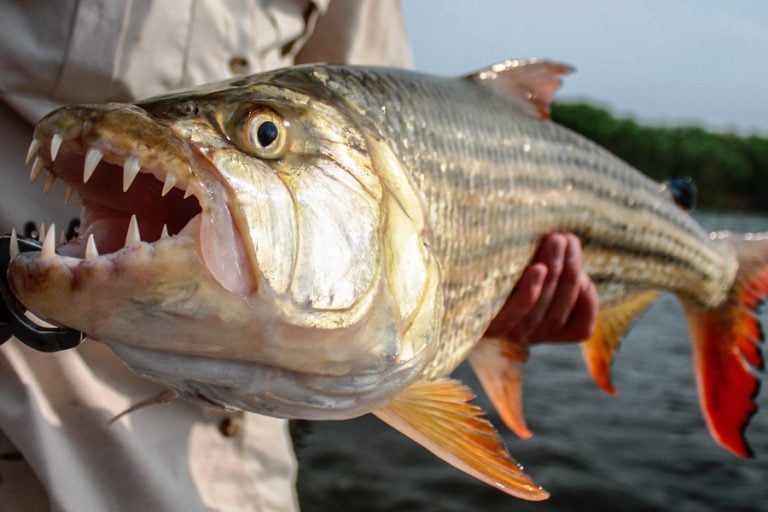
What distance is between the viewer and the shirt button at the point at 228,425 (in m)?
2.00

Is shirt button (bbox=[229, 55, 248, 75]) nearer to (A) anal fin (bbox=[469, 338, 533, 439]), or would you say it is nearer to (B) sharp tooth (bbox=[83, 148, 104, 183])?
(B) sharp tooth (bbox=[83, 148, 104, 183])

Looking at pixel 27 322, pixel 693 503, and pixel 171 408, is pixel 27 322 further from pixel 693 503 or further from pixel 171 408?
pixel 693 503

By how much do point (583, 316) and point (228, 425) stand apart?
1423mm

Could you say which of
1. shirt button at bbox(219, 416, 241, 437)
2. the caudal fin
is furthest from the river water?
shirt button at bbox(219, 416, 241, 437)

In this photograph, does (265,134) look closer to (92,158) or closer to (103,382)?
(92,158)

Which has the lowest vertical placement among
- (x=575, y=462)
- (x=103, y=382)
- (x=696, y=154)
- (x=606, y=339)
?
(x=696, y=154)

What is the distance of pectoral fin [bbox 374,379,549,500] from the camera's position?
5.60 feet

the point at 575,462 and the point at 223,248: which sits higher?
the point at 223,248

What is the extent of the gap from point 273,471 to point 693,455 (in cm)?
547

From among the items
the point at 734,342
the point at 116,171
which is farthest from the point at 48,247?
the point at 734,342

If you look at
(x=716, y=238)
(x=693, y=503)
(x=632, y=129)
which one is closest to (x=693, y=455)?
(x=693, y=503)

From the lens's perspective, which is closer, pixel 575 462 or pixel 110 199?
pixel 110 199

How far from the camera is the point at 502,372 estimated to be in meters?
2.54

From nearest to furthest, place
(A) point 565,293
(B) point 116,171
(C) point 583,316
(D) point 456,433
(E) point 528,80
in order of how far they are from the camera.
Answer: (B) point 116,171, (D) point 456,433, (E) point 528,80, (A) point 565,293, (C) point 583,316
